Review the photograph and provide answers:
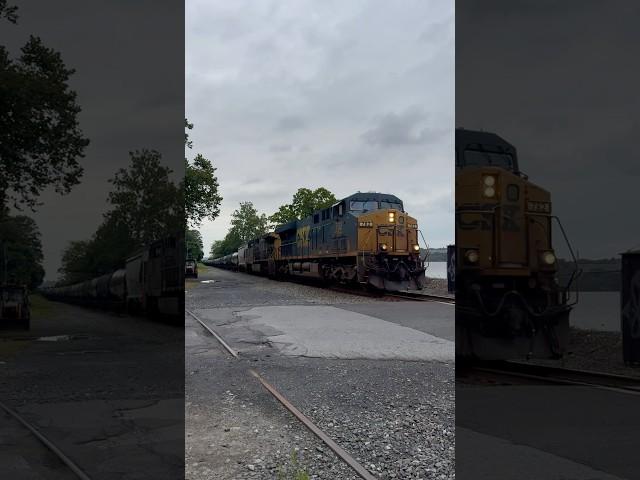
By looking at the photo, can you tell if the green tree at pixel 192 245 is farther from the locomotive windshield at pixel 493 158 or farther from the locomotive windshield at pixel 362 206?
the locomotive windshield at pixel 362 206

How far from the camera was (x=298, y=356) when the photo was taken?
10.4 metres

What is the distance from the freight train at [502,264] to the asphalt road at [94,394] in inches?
78.1

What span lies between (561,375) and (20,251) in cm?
330

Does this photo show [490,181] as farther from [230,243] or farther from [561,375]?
[230,243]

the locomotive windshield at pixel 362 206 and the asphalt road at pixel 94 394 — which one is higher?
the locomotive windshield at pixel 362 206

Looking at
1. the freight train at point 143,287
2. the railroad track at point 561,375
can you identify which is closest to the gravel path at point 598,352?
the railroad track at point 561,375

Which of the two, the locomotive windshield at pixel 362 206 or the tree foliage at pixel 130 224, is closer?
the tree foliage at pixel 130 224

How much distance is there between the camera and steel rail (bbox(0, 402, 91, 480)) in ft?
9.88

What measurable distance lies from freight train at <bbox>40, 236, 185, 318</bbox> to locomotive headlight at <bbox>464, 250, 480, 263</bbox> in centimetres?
260

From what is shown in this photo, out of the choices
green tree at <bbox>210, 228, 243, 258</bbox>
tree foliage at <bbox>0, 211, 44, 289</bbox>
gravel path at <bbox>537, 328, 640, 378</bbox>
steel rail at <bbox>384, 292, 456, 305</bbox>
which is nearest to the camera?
gravel path at <bbox>537, 328, 640, 378</bbox>

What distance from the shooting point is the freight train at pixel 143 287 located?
3.02 m

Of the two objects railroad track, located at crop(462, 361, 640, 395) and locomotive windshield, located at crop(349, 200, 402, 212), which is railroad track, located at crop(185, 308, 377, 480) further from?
locomotive windshield, located at crop(349, 200, 402, 212)

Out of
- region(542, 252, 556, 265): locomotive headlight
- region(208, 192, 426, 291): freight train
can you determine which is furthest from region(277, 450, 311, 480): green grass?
region(208, 192, 426, 291): freight train

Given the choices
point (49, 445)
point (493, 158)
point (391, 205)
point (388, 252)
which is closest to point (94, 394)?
point (49, 445)
